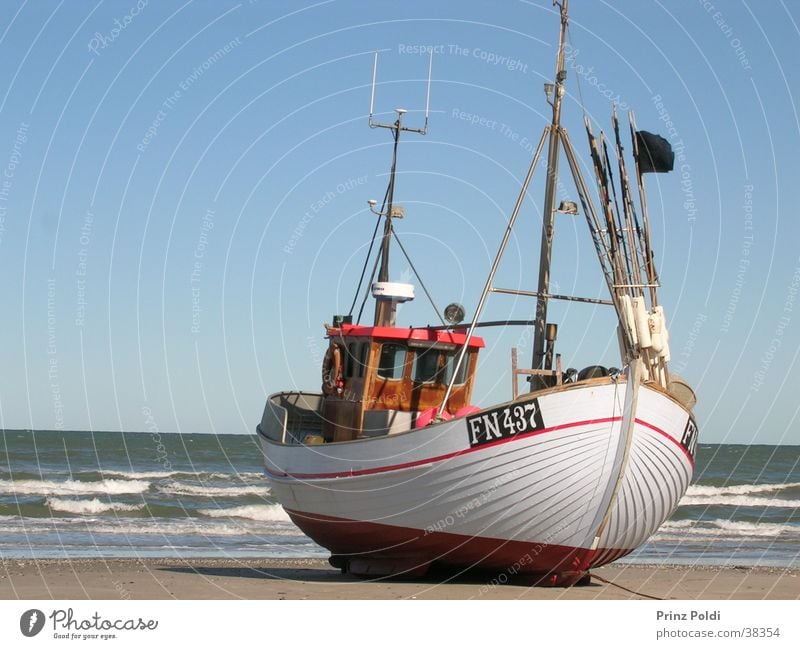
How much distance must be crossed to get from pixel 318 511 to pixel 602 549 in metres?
5.39

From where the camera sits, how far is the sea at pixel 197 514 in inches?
1101

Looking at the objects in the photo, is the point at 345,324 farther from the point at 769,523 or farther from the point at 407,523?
the point at 769,523

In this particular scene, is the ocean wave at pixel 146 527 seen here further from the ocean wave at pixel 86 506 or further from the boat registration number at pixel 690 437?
the boat registration number at pixel 690 437

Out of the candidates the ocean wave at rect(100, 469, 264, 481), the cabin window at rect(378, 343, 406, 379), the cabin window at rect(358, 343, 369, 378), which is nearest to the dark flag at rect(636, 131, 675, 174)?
the cabin window at rect(378, 343, 406, 379)

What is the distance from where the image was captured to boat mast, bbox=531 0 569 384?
57.6 ft

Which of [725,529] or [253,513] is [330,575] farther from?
[725,529]

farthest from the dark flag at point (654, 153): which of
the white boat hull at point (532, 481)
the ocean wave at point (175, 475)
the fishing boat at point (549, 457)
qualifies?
the ocean wave at point (175, 475)

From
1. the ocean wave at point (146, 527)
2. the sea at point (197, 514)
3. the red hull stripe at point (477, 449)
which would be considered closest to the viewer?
the red hull stripe at point (477, 449)

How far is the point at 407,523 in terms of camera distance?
Result: 17266mm

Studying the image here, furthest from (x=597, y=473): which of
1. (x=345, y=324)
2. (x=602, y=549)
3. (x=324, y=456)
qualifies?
(x=345, y=324)

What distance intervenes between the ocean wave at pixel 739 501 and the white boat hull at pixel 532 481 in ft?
108

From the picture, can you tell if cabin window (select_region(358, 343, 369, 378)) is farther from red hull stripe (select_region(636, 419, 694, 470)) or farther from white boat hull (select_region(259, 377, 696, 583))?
red hull stripe (select_region(636, 419, 694, 470))

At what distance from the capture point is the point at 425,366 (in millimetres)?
20375

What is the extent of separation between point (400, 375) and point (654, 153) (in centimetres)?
611
